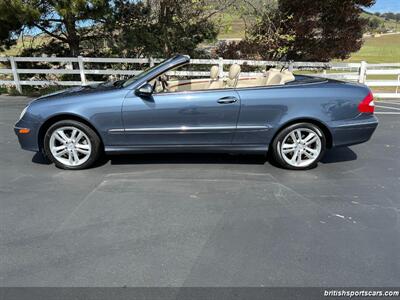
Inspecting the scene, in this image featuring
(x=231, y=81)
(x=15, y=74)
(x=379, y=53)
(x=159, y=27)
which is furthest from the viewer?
(x=379, y=53)

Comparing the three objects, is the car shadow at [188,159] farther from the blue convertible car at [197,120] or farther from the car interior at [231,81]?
the car interior at [231,81]

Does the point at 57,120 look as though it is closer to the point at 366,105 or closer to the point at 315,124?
the point at 315,124

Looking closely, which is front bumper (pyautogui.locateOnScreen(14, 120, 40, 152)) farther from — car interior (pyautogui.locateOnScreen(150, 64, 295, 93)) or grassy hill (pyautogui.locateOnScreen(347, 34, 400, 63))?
grassy hill (pyautogui.locateOnScreen(347, 34, 400, 63))

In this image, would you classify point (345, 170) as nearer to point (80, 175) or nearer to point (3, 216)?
point (80, 175)

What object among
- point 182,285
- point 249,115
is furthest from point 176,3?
point 182,285

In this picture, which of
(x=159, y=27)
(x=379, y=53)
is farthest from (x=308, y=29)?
(x=379, y=53)

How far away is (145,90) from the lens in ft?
14.7

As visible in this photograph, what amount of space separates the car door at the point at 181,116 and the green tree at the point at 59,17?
6935 mm

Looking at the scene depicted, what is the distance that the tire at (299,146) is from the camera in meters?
4.75

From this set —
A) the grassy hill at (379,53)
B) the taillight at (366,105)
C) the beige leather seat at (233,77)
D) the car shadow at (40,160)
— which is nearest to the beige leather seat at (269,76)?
the beige leather seat at (233,77)

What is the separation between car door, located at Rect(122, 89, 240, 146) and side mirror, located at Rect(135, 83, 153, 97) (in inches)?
2.0

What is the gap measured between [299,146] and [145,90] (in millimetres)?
2084

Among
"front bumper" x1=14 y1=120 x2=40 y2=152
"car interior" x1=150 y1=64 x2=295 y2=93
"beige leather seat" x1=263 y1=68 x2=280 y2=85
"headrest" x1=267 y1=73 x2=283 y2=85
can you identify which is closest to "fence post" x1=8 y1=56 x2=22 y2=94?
"front bumper" x1=14 y1=120 x2=40 y2=152

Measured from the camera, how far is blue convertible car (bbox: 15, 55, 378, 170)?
4562 mm
